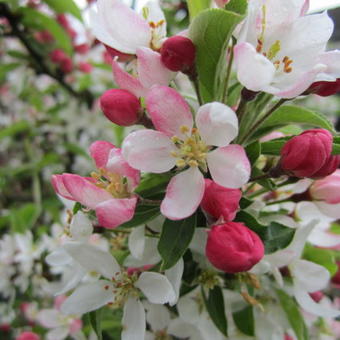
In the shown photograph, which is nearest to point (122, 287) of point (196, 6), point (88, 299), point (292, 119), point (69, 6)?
point (88, 299)

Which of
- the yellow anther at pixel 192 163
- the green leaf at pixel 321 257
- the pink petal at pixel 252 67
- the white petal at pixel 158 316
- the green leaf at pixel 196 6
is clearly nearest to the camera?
the pink petal at pixel 252 67

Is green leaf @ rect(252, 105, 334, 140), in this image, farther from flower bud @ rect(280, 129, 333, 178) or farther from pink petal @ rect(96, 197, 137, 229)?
pink petal @ rect(96, 197, 137, 229)

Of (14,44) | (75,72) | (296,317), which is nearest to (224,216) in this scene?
(296,317)

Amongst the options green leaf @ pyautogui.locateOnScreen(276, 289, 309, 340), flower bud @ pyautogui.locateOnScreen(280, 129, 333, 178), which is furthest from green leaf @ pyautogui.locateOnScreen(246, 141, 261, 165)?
green leaf @ pyautogui.locateOnScreen(276, 289, 309, 340)

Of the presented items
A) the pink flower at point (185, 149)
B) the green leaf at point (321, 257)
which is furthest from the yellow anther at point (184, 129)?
the green leaf at point (321, 257)

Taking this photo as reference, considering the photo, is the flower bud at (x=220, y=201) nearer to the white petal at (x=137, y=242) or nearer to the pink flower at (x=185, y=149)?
the pink flower at (x=185, y=149)

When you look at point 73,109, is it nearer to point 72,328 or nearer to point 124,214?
point 72,328
